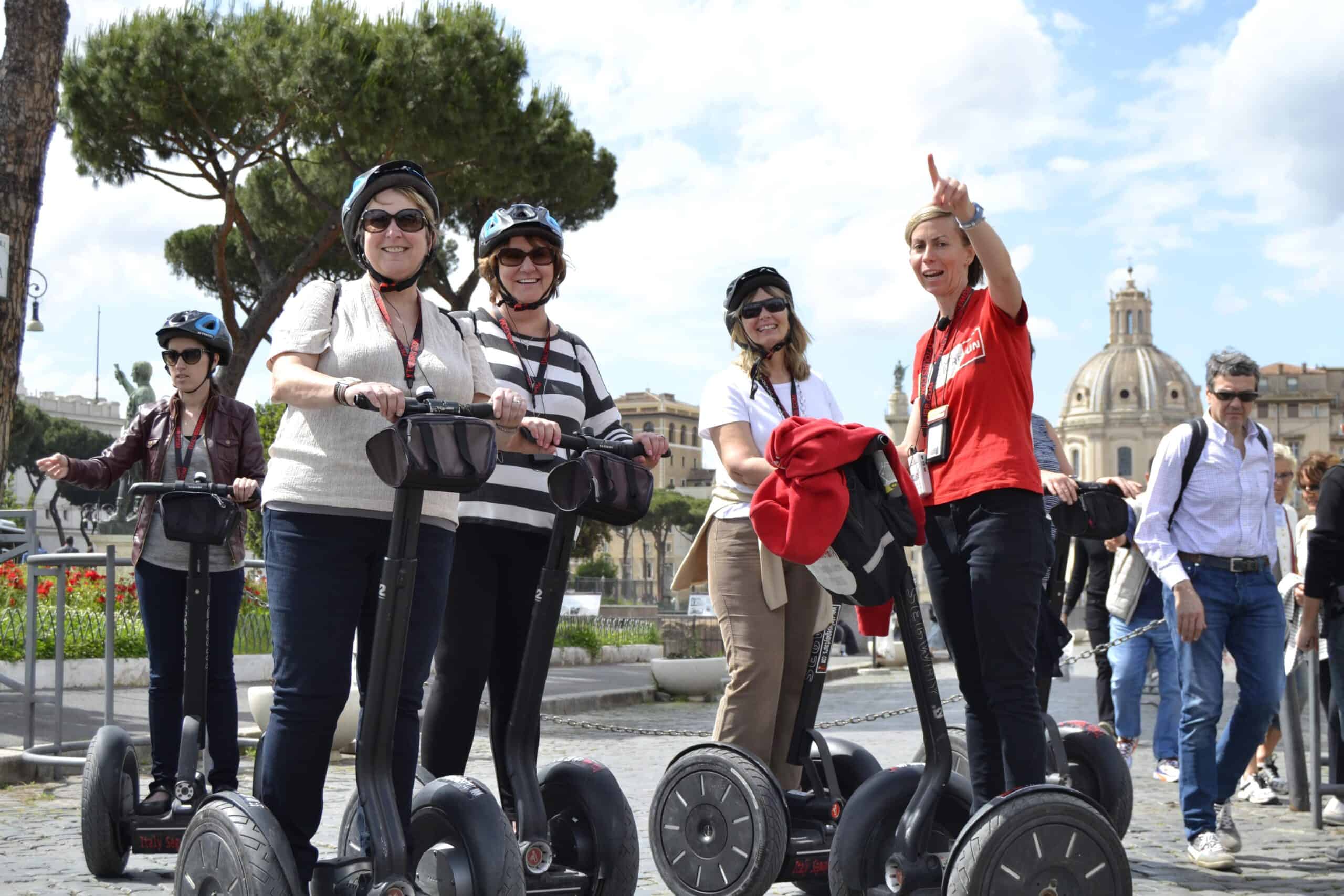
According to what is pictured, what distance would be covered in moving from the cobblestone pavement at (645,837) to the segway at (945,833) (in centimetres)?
108

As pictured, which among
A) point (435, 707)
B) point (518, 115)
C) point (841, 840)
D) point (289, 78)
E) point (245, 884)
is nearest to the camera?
point (245, 884)

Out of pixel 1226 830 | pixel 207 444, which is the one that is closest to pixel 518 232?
pixel 207 444

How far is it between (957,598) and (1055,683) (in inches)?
520

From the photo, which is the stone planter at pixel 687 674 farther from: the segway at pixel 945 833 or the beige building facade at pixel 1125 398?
the beige building facade at pixel 1125 398

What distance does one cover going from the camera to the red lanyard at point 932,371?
3.75 m

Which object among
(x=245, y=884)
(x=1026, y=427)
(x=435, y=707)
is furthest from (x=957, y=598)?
(x=245, y=884)

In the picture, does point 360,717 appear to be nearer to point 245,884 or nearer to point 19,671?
point 245,884

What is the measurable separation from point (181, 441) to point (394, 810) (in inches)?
104

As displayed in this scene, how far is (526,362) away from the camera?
4.05 m

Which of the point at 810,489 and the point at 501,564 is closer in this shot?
the point at 810,489

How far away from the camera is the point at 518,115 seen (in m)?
20.2

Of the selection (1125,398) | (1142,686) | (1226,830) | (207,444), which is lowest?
(1226,830)

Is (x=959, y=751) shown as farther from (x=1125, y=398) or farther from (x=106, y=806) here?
(x=1125, y=398)

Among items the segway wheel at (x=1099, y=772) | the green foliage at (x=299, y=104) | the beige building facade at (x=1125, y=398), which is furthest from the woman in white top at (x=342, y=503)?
the beige building facade at (x=1125, y=398)
